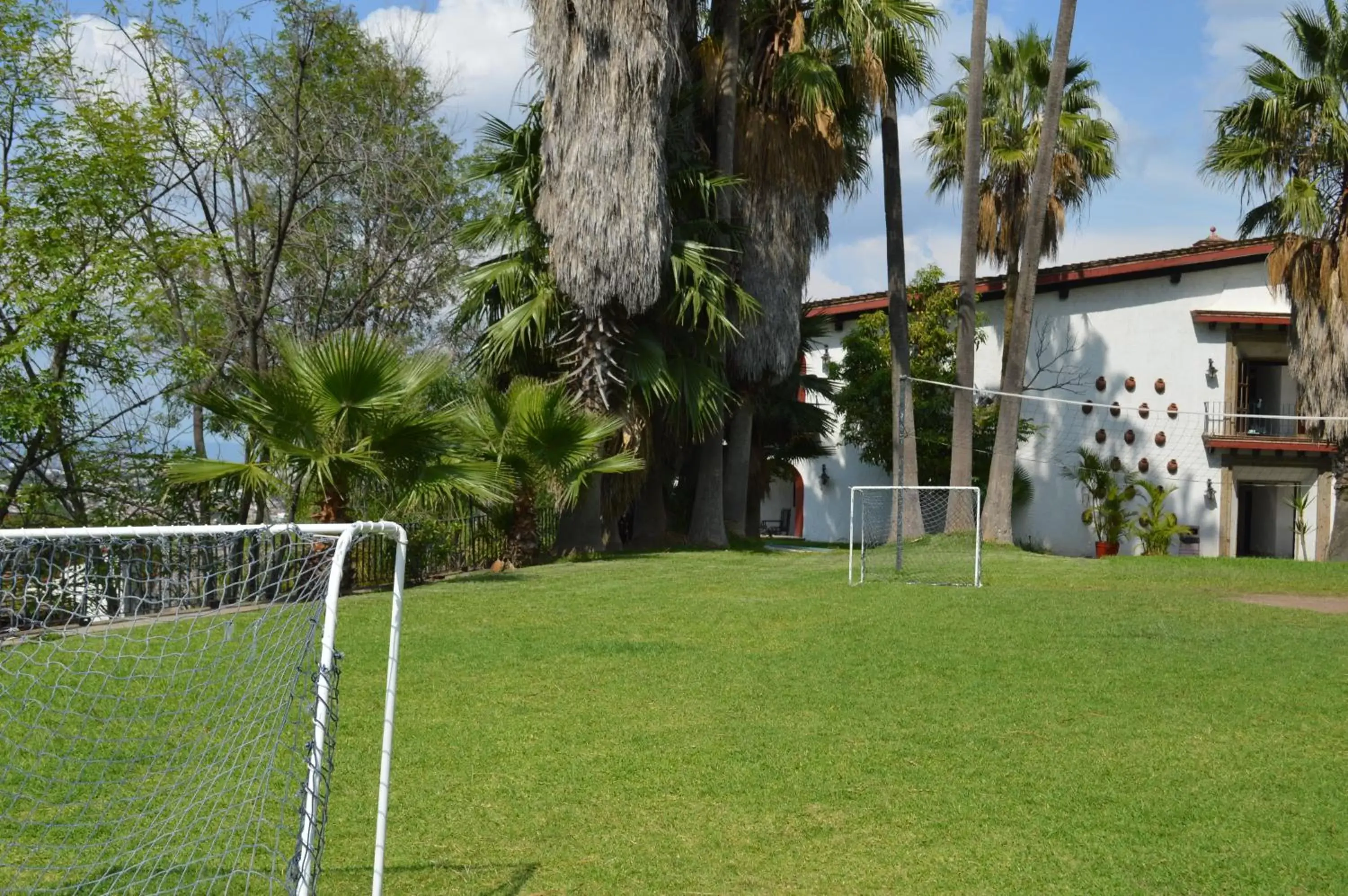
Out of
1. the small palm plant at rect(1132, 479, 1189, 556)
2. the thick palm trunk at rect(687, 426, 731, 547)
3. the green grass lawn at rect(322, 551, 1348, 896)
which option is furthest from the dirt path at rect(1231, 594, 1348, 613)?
the small palm plant at rect(1132, 479, 1189, 556)

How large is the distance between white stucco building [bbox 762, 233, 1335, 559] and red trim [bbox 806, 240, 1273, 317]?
0.12 feet

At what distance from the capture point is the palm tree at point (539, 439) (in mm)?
17812

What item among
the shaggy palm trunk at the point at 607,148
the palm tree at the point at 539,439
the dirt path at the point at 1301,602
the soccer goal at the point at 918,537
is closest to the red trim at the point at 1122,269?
the soccer goal at the point at 918,537

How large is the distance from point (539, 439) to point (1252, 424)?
18.0 meters

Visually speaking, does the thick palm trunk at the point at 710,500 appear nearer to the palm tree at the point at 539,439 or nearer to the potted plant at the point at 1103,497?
the palm tree at the point at 539,439

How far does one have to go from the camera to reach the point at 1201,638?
448 inches

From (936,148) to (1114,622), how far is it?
20012 mm

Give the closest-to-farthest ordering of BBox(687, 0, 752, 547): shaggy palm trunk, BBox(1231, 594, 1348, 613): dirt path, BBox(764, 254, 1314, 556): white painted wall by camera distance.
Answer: BBox(1231, 594, 1348, 613): dirt path
BBox(687, 0, 752, 547): shaggy palm trunk
BBox(764, 254, 1314, 556): white painted wall

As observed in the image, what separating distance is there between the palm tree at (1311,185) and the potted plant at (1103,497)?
15.2ft

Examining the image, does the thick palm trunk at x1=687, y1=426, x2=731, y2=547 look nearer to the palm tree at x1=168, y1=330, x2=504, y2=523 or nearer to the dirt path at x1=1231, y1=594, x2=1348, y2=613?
the palm tree at x1=168, y1=330, x2=504, y2=523

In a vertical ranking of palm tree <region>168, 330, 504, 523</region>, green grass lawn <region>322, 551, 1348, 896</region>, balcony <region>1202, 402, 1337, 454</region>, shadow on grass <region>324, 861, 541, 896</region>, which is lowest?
shadow on grass <region>324, 861, 541, 896</region>

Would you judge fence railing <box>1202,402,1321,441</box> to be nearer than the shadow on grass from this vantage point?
No

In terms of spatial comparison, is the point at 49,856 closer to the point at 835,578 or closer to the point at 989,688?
the point at 989,688

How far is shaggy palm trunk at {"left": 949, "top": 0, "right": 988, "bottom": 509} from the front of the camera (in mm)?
23562
